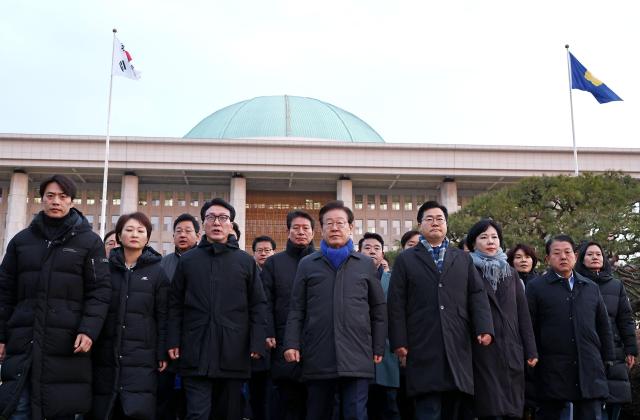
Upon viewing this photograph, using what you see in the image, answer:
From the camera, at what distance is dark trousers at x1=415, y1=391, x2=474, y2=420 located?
4965mm

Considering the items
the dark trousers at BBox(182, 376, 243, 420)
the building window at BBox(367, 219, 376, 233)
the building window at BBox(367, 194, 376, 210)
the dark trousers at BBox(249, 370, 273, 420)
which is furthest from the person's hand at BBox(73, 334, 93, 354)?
the building window at BBox(367, 194, 376, 210)

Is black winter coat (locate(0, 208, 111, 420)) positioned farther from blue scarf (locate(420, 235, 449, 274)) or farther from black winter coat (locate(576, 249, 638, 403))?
black winter coat (locate(576, 249, 638, 403))

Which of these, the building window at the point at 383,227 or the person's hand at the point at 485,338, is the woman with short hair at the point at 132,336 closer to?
the person's hand at the point at 485,338

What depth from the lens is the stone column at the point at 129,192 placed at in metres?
39.5

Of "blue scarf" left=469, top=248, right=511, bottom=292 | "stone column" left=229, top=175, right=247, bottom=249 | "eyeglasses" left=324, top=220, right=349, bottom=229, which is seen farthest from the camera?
"stone column" left=229, top=175, right=247, bottom=249

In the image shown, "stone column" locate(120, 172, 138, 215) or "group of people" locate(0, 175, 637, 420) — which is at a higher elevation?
"stone column" locate(120, 172, 138, 215)

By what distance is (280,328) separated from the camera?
6016mm

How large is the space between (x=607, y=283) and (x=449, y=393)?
2568 mm

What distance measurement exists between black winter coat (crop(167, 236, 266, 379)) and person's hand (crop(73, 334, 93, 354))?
70 centimetres

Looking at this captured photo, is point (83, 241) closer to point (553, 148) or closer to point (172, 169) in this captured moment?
point (172, 169)

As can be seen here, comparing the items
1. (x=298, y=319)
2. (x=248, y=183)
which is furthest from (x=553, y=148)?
(x=298, y=319)

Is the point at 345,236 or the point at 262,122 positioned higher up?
the point at 262,122

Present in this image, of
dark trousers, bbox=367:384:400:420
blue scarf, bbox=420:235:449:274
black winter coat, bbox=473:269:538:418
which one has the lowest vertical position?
dark trousers, bbox=367:384:400:420

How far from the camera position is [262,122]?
1849 inches
